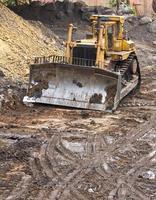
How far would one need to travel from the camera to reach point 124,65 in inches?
669

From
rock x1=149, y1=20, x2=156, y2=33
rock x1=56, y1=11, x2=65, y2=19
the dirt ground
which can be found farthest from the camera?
rock x1=56, y1=11, x2=65, y2=19

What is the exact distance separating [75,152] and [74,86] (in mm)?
4356

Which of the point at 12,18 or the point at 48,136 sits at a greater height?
the point at 12,18

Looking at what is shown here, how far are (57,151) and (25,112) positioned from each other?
147 inches

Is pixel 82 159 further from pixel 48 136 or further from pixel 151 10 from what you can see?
pixel 151 10

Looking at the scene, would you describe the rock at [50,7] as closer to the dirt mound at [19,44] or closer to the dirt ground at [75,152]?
the dirt mound at [19,44]

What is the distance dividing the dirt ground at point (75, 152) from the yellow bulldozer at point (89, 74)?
0.33 meters

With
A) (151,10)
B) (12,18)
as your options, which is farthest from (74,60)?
(151,10)

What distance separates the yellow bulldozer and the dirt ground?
0.33 meters

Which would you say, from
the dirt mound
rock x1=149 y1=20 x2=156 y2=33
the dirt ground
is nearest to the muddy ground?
the dirt ground

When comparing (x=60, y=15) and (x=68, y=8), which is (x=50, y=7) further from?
(x=68, y=8)

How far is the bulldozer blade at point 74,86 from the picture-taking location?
15.0 meters

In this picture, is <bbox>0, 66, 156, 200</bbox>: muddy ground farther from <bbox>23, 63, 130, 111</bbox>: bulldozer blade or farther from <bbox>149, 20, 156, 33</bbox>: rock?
<bbox>149, 20, 156, 33</bbox>: rock

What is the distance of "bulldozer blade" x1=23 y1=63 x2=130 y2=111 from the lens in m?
15.0
